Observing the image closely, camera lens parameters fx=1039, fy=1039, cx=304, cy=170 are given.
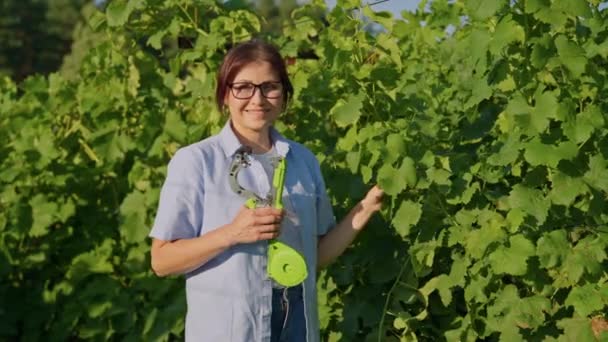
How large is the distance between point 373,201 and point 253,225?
692 mm

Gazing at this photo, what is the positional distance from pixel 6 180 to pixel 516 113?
2.90 metres

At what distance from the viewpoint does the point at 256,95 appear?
262 cm

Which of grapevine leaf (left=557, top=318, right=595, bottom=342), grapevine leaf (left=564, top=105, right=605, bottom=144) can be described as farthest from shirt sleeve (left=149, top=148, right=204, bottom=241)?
grapevine leaf (left=557, top=318, right=595, bottom=342)

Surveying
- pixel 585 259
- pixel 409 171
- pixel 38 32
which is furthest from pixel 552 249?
pixel 38 32

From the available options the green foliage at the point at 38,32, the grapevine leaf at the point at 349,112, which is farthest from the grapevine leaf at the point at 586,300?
the green foliage at the point at 38,32

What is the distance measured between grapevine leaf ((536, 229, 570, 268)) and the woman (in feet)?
2.03

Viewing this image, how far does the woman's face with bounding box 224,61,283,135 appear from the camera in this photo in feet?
8.63

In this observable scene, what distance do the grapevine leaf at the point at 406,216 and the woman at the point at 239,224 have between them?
1.35ft

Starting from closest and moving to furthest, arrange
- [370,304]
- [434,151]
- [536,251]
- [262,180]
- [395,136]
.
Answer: [262,180], [536,251], [395,136], [434,151], [370,304]

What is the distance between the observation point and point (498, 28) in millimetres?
2740

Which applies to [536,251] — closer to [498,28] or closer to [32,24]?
[498,28]

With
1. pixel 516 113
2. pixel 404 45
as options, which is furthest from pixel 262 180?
pixel 404 45

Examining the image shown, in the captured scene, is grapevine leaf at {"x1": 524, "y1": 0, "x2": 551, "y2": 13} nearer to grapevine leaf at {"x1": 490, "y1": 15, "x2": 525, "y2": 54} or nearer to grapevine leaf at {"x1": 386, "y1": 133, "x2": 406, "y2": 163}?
grapevine leaf at {"x1": 490, "y1": 15, "x2": 525, "y2": 54}

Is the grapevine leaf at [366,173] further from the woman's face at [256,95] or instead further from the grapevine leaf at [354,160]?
the woman's face at [256,95]
